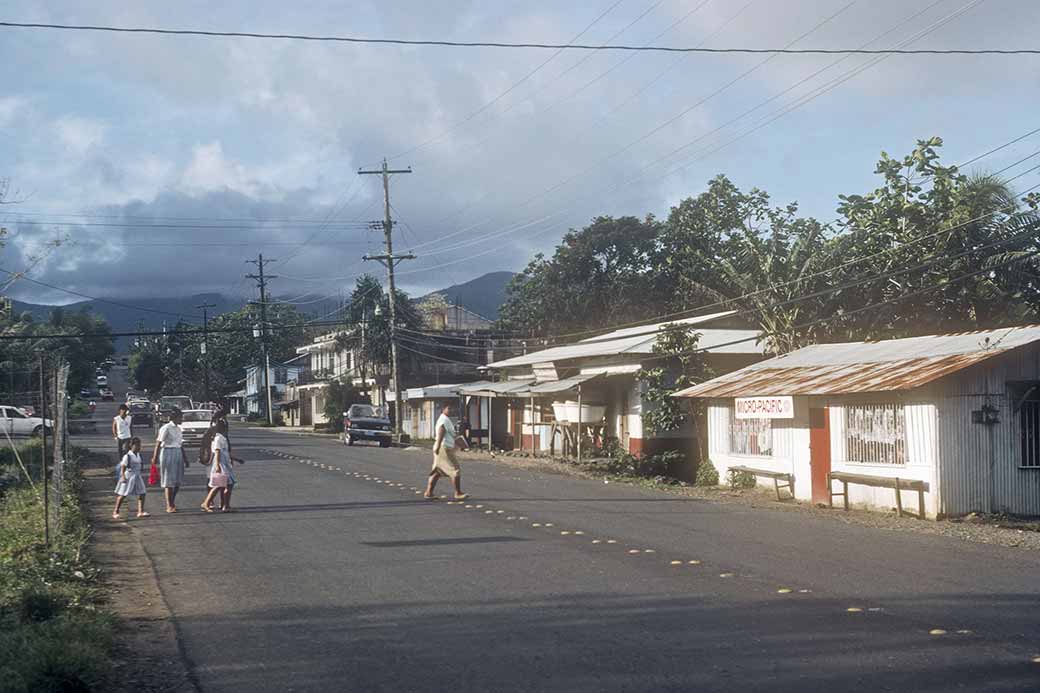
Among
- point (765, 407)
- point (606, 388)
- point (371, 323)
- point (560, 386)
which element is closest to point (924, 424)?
point (765, 407)

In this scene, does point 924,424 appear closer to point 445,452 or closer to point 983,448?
point 983,448

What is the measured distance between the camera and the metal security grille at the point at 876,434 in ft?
64.5

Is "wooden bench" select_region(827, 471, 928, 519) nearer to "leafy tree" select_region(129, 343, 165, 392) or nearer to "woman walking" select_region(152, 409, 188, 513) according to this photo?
"woman walking" select_region(152, 409, 188, 513)

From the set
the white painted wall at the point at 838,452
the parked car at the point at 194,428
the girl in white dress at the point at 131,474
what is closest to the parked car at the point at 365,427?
the parked car at the point at 194,428

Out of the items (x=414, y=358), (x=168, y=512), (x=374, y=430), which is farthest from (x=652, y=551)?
(x=414, y=358)

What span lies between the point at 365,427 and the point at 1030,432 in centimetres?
3267

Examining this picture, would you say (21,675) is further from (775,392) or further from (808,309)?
(808,309)

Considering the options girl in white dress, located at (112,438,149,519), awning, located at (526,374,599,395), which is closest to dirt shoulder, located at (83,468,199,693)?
girl in white dress, located at (112,438,149,519)

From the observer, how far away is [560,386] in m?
35.0

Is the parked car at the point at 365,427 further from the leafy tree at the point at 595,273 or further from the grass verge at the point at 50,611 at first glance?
the grass verge at the point at 50,611

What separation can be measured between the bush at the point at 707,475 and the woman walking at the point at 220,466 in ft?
41.8

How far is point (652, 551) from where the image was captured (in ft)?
44.0

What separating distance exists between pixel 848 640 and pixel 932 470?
1136 centimetres

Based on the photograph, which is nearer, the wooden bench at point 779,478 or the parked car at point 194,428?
the wooden bench at point 779,478
